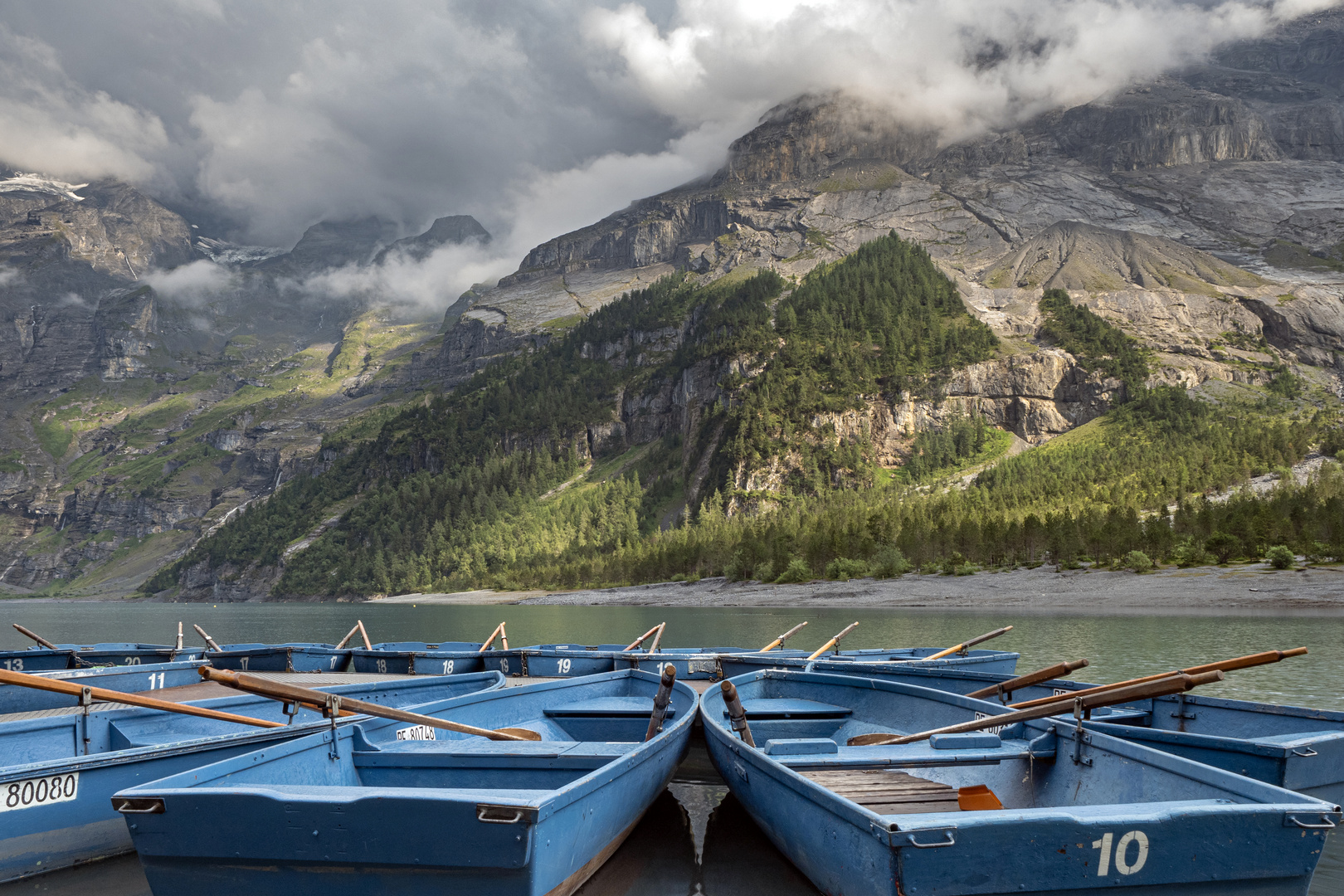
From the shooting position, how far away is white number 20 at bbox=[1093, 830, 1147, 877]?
5.91m

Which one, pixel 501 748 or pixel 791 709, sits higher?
pixel 501 748

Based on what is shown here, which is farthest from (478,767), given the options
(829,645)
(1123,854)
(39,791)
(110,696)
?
(829,645)

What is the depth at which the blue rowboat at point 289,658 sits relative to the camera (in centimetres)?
2645

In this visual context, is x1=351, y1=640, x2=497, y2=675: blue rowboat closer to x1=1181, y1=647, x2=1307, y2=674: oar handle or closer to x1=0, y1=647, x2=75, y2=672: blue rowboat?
x1=0, y1=647, x2=75, y2=672: blue rowboat

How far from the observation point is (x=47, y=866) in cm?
926

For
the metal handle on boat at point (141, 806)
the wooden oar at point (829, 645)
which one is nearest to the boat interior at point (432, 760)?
the metal handle on boat at point (141, 806)

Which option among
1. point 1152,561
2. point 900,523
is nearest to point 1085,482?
point 900,523

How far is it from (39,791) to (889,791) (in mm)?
9744

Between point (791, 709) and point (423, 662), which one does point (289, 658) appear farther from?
point (791, 709)

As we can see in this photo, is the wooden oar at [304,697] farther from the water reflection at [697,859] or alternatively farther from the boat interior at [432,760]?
the water reflection at [697,859]

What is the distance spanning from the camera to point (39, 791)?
8.97 metres

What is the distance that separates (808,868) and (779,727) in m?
5.79

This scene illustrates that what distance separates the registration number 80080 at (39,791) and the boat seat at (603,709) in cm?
721

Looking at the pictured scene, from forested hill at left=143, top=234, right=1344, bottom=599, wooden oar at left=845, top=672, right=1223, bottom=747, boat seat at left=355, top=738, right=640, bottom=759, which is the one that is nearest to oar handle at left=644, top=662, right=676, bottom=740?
boat seat at left=355, top=738, right=640, bottom=759
